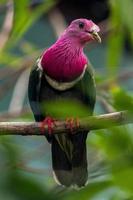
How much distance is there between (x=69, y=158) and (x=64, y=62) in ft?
1.38

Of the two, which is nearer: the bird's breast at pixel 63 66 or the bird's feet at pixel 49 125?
the bird's feet at pixel 49 125

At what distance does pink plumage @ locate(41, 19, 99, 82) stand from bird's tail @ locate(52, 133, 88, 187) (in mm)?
233

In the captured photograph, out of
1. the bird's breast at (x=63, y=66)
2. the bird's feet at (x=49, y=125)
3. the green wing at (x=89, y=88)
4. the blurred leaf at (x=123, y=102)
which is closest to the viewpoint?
the blurred leaf at (x=123, y=102)

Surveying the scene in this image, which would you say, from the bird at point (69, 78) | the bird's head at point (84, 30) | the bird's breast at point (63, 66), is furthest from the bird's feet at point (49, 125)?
the bird's head at point (84, 30)

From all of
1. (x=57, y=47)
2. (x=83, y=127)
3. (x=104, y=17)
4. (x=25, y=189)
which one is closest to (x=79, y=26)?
(x=57, y=47)

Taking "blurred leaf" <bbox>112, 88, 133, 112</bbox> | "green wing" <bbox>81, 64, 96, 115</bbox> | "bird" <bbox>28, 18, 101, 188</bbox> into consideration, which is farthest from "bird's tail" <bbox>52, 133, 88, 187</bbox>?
"blurred leaf" <bbox>112, 88, 133, 112</bbox>

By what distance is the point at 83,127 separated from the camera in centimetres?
146

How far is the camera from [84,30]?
6.61 feet

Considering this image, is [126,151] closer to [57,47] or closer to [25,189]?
[25,189]

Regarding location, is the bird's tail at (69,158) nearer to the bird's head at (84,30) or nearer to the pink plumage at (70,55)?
the pink plumage at (70,55)

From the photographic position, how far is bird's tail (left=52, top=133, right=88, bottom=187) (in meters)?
2.00

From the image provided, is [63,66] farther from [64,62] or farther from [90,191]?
[90,191]

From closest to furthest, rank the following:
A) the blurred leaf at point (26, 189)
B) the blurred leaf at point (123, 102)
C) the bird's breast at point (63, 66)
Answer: the blurred leaf at point (26, 189) → the blurred leaf at point (123, 102) → the bird's breast at point (63, 66)

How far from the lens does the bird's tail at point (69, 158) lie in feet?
6.56
